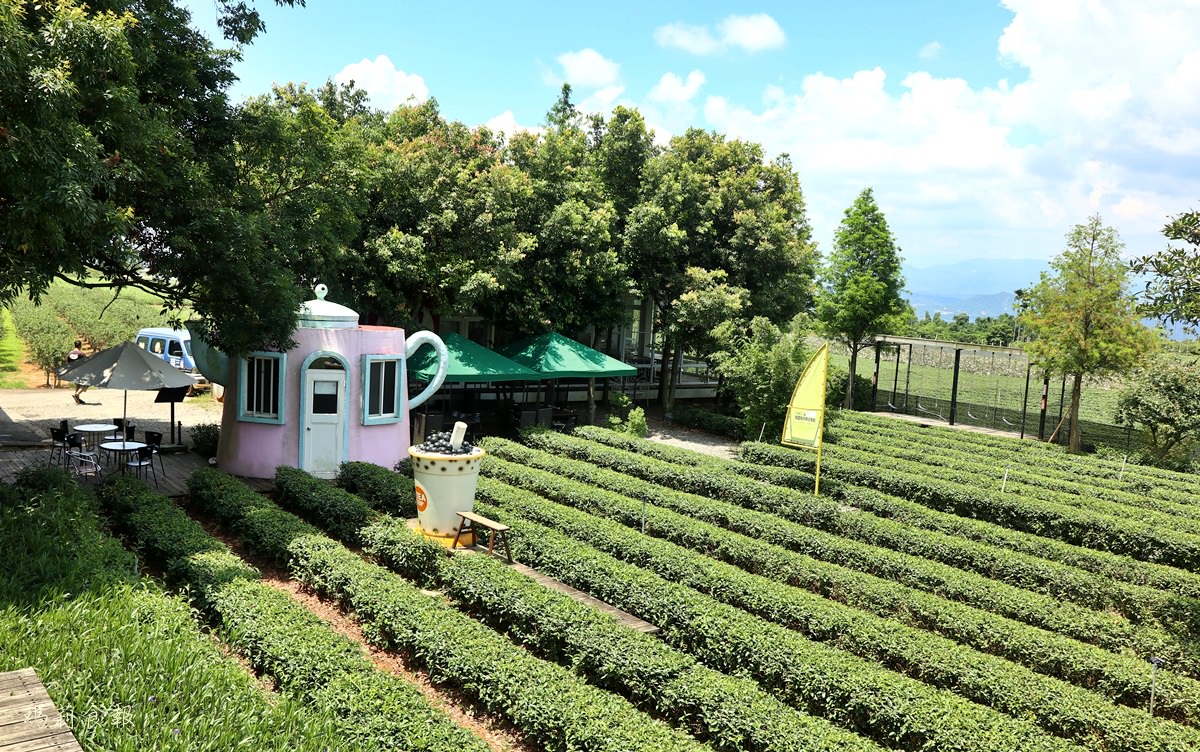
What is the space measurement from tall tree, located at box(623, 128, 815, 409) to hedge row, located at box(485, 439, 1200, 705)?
11.0 m

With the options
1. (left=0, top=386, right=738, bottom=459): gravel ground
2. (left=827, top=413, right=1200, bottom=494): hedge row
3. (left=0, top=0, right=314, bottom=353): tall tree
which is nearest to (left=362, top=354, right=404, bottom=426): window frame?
(left=0, top=0, right=314, bottom=353): tall tree

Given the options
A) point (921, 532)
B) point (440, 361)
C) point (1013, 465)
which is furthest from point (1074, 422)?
point (440, 361)

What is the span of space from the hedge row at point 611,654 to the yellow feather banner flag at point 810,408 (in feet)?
26.3

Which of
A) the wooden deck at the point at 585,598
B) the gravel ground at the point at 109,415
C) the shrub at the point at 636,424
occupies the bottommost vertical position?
the wooden deck at the point at 585,598

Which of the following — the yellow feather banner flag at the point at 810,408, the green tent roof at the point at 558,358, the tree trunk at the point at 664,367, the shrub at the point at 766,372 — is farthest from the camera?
the tree trunk at the point at 664,367

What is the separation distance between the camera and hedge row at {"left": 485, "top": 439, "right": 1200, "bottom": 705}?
816 cm

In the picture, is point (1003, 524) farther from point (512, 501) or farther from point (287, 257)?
point (287, 257)

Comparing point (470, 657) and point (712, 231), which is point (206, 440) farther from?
point (712, 231)

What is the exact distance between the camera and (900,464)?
18.0 meters

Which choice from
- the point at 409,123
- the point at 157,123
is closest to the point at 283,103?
the point at 409,123

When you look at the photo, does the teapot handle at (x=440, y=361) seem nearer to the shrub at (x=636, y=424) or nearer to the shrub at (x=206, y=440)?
the shrub at (x=206, y=440)

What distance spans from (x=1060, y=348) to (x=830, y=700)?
1954 centimetres

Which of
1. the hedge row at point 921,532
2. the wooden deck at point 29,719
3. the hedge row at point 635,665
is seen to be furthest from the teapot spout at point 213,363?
the wooden deck at point 29,719

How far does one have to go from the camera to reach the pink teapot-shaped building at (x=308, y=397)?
14977 millimetres
